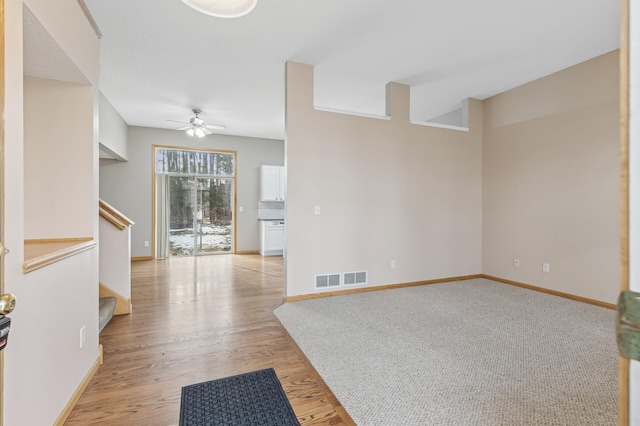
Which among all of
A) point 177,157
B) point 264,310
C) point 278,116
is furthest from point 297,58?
point 177,157

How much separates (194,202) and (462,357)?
6119mm

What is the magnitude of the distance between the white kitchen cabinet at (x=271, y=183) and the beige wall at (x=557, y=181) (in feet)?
13.9

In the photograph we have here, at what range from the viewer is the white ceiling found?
97.8 inches

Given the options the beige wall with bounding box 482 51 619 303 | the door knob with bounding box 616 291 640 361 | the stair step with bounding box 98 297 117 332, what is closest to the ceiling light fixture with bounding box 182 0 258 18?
the door knob with bounding box 616 291 640 361

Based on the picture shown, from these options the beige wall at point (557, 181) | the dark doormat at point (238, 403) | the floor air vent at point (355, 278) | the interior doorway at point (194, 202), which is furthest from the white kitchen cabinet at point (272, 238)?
the dark doormat at point (238, 403)

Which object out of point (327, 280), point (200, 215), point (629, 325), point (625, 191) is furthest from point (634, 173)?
point (200, 215)

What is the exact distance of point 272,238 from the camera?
6750mm

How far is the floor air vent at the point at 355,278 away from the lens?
12.3 ft

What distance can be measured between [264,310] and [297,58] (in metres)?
2.81

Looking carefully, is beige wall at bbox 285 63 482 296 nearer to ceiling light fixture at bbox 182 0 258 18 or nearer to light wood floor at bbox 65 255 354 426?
light wood floor at bbox 65 255 354 426

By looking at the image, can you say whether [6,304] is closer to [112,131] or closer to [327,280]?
[327,280]

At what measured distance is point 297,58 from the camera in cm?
331

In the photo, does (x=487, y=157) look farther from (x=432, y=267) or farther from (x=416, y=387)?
(x=416, y=387)

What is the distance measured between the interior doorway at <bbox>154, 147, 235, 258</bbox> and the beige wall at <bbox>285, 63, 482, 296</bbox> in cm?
384
